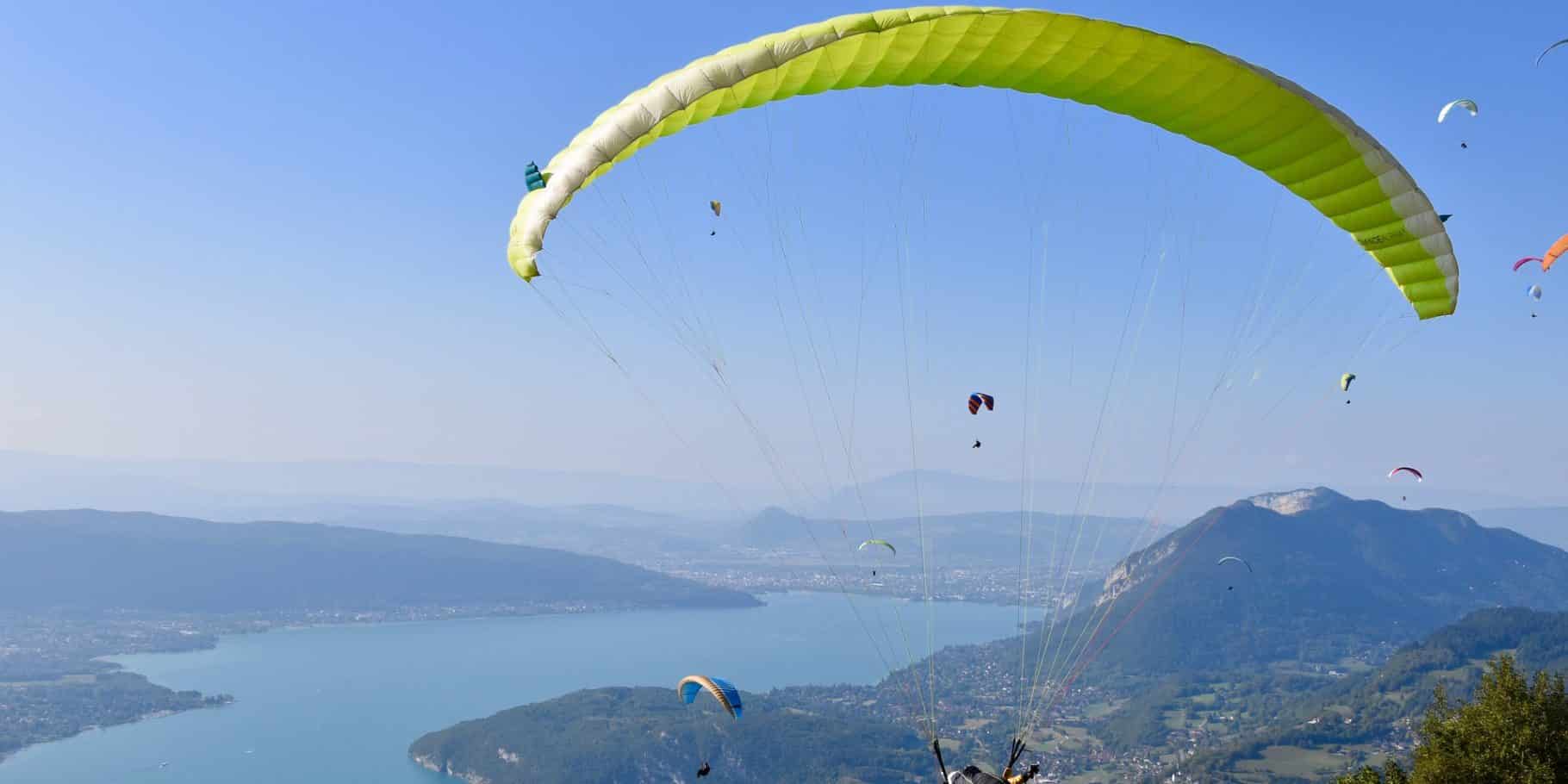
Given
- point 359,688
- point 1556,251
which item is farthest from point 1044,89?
point 359,688

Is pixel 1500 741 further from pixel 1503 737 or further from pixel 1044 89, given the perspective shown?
pixel 1044 89

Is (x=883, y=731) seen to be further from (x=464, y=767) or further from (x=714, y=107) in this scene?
(x=714, y=107)

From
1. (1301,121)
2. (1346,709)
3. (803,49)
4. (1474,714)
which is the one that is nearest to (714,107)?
(803,49)

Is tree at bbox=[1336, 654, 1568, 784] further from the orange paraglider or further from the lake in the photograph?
the lake

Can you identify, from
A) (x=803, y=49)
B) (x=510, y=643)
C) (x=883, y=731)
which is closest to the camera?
(x=803, y=49)

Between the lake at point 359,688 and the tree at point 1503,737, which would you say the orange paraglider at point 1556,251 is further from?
the lake at point 359,688
